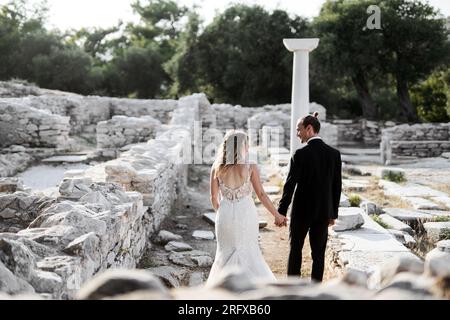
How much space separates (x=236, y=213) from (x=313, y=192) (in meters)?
0.76

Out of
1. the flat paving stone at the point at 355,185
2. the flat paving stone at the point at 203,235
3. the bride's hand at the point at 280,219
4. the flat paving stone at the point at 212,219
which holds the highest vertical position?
the bride's hand at the point at 280,219

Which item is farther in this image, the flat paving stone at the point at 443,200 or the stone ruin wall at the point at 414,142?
the stone ruin wall at the point at 414,142

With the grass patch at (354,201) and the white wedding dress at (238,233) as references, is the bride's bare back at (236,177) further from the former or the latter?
the grass patch at (354,201)

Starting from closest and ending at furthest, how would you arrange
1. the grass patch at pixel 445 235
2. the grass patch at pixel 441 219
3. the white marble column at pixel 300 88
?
the grass patch at pixel 445 235 → the grass patch at pixel 441 219 → the white marble column at pixel 300 88

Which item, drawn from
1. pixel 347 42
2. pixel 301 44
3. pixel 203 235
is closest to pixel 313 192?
pixel 203 235

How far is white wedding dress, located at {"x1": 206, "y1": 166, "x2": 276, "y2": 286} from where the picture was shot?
414cm

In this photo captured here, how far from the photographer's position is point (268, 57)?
26.8 meters

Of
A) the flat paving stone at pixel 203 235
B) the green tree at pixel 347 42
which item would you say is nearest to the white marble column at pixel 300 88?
Result: the flat paving stone at pixel 203 235

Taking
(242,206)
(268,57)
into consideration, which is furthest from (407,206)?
(268,57)

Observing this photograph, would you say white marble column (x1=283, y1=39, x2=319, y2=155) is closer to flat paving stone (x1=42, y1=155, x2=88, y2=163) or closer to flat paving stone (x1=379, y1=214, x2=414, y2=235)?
flat paving stone (x1=379, y1=214, x2=414, y2=235)

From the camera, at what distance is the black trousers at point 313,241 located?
4434 mm

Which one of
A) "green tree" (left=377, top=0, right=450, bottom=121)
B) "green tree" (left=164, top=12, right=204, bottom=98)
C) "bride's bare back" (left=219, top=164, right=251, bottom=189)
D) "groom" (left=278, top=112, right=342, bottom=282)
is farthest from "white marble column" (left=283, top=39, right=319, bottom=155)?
"green tree" (left=164, top=12, right=204, bottom=98)

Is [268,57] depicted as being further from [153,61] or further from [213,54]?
[153,61]

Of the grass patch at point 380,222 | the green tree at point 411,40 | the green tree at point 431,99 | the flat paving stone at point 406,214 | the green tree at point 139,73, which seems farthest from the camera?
the green tree at point 139,73
